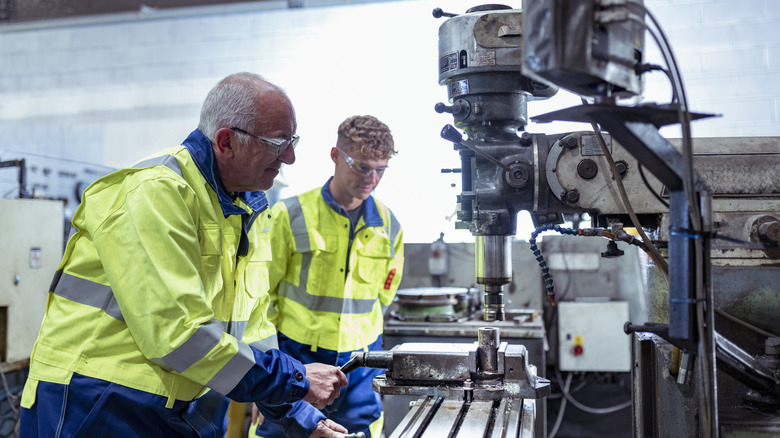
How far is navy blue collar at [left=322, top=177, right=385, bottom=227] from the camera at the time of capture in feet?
6.47

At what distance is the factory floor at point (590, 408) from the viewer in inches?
116

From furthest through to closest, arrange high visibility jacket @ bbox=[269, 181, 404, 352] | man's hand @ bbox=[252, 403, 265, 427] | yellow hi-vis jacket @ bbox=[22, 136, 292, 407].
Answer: high visibility jacket @ bbox=[269, 181, 404, 352] < man's hand @ bbox=[252, 403, 265, 427] < yellow hi-vis jacket @ bbox=[22, 136, 292, 407]

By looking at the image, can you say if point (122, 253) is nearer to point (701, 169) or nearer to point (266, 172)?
point (266, 172)

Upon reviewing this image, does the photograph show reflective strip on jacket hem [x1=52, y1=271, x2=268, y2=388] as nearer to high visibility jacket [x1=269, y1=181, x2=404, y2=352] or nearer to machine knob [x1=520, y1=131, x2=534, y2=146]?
machine knob [x1=520, y1=131, x2=534, y2=146]

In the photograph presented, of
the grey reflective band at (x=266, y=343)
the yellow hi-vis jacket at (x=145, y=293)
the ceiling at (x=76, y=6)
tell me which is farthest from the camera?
the ceiling at (x=76, y=6)

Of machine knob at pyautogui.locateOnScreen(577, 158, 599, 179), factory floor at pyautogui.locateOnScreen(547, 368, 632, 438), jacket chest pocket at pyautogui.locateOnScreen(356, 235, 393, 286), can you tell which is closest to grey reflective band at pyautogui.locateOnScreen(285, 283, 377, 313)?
jacket chest pocket at pyautogui.locateOnScreen(356, 235, 393, 286)

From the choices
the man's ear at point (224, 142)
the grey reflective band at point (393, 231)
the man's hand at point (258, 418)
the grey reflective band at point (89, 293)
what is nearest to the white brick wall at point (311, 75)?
the grey reflective band at point (393, 231)

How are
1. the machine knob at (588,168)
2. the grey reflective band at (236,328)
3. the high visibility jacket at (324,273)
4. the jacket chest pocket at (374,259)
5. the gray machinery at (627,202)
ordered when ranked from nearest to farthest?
the gray machinery at (627,202)
the machine knob at (588,168)
the grey reflective band at (236,328)
the high visibility jacket at (324,273)
the jacket chest pocket at (374,259)

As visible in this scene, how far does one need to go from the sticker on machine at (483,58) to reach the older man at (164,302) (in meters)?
0.39

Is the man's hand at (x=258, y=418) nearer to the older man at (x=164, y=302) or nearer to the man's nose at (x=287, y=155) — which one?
the older man at (x=164, y=302)

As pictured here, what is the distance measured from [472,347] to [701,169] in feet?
1.74

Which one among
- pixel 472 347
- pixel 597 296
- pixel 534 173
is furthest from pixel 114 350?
pixel 597 296

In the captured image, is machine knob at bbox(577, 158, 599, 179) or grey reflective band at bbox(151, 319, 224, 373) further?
machine knob at bbox(577, 158, 599, 179)

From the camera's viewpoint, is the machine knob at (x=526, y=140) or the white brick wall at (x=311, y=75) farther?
the white brick wall at (x=311, y=75)
